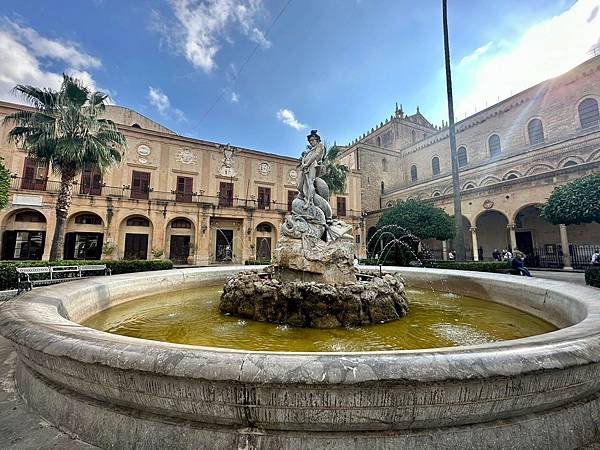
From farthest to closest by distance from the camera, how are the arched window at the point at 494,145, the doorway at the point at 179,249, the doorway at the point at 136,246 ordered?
the arched window at the point at 494,145
the doorway at the point at 179,249
the doorway at the point at 136,246

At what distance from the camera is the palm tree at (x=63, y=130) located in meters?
11.7

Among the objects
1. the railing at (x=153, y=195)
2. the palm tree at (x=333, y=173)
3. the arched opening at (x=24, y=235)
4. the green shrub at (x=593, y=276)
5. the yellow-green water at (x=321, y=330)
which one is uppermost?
the palm tree at (x=333, y=173)

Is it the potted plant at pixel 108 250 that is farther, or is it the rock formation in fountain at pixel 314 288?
the potted plant at pixel 108 250

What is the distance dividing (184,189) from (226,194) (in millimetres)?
3591

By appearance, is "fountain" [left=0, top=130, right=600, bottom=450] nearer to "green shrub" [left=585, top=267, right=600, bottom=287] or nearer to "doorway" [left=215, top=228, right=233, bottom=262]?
"green shrub" [left=585, top=267, right=600, bottom=287]

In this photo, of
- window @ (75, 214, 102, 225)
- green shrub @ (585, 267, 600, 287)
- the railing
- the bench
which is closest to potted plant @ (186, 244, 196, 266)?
the railing

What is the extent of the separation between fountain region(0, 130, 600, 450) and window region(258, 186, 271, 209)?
25302 millimetres

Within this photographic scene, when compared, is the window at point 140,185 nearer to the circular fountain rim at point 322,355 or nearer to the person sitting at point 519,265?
the circular fountain rim at point 322,355

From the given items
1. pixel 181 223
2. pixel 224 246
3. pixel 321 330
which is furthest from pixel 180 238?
pixel 321 330

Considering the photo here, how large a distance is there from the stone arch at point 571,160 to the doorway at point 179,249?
1175 inches

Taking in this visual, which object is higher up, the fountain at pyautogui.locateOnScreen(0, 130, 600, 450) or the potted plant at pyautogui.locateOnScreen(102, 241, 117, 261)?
the potted plant at pyautogui.locateOnScreen(102, 241, 117, 261)

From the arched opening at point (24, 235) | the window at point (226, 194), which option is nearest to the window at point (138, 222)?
the arched opening at point (24, 235)

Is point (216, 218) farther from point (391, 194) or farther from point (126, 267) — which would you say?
point (391, 194)

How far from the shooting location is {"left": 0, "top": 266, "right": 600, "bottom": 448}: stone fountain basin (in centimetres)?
146
